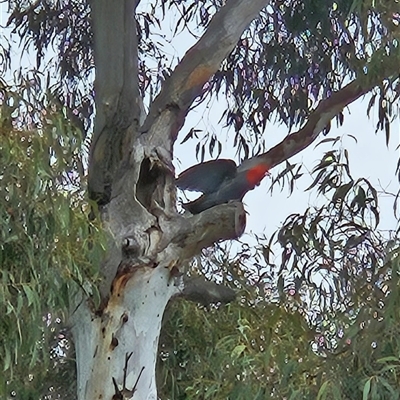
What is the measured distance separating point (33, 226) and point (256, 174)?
82 cm

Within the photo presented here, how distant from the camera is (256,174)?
7.97 feet

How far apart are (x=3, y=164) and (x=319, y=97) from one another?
4.87 feet

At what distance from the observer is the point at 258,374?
80.4 inches

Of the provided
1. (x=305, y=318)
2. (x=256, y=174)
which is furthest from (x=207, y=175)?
(x=305, y=318)

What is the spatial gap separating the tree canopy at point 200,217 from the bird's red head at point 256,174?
44 millimetres

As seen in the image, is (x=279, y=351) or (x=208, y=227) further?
(x=208, y=227)

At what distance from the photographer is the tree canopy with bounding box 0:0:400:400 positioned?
183cm

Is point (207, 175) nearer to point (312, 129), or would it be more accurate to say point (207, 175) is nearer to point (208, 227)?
point (208, 227)

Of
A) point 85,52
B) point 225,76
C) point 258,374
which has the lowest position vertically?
point 258,374

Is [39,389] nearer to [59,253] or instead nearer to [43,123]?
[59,253]

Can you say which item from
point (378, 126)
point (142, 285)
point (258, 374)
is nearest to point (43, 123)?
point (142, 285)

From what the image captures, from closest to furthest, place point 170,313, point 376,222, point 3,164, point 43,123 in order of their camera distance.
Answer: point 3,164
point 43,123
point 376,222
point 170,313

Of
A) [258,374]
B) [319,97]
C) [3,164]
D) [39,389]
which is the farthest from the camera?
[319,97]

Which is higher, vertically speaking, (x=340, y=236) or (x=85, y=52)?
(x=85, y=52)
